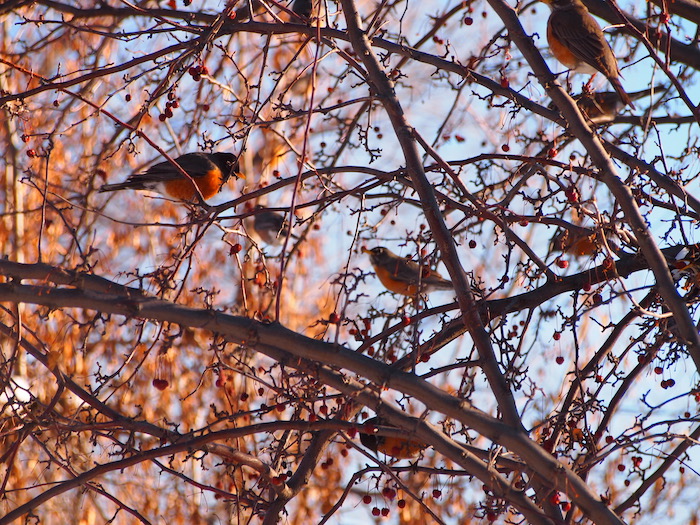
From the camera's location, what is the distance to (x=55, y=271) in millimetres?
2402

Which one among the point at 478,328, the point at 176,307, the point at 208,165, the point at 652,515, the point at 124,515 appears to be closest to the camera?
the point at 176,307

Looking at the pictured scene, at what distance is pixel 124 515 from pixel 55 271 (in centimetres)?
586

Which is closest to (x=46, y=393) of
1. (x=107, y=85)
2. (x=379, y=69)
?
(x=107, y=85)

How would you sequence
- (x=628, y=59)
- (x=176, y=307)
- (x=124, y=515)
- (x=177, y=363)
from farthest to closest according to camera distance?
1. (x=177, y=363)
2. (x=124, y=515)
3. (x=628, y=59)
4. (x=176, y=307)

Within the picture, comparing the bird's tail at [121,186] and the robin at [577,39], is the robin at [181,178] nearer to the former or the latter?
the bird's tail at [121,186]

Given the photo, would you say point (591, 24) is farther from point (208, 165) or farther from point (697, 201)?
point (208, 165)

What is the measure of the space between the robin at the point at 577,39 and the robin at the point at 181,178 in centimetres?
208

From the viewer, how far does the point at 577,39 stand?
15.0ft

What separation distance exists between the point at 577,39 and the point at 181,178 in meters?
2.43

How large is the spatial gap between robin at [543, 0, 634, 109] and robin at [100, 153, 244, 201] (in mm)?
2079

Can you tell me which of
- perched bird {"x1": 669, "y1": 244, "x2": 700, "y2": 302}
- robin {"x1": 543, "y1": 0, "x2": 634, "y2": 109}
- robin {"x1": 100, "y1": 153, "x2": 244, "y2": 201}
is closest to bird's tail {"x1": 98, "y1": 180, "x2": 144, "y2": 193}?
robin {"x1": 100, "y1": 153, "x2": 244, "y2": 201}

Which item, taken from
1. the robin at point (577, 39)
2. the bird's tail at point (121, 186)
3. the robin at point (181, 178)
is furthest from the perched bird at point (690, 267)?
the bird's tail at point (121, 186)

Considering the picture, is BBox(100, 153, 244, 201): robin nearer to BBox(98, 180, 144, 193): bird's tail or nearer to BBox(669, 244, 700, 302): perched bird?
BBox(98, 180, 144, 193): bird's tail

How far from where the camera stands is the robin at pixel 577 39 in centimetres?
445
